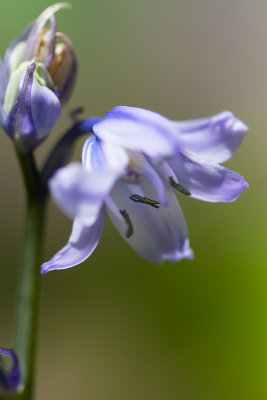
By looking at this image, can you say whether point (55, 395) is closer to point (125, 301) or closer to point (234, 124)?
point (125, 301)

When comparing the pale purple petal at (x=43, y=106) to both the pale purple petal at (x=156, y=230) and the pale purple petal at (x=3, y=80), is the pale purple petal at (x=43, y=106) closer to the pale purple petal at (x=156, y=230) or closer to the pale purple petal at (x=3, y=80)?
the pale purple petal at (x=3, y=80)

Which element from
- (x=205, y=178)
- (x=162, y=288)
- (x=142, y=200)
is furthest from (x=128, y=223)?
(x=162, y=288)

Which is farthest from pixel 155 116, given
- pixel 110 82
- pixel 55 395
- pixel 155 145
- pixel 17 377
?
pixel 110 82

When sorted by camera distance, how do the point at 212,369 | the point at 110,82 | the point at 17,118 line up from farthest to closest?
the point at 110,82 → the point at 212,369 → the point at 17,118

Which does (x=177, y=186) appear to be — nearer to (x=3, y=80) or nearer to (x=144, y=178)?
(x=144, y=178)

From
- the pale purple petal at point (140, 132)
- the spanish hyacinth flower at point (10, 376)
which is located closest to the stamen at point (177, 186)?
the pale purple petal at point (140, 132)
